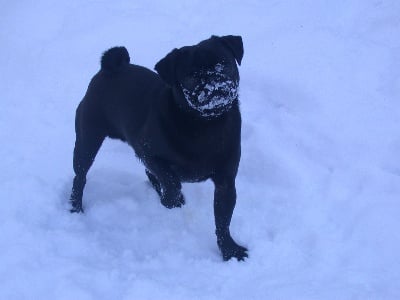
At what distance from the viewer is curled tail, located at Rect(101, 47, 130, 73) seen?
408cm

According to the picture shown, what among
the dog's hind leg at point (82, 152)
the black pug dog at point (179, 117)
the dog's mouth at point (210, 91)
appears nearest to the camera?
the dog's mouth at point (210, 91)

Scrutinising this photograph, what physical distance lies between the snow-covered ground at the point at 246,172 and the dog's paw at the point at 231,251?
0.18 feet

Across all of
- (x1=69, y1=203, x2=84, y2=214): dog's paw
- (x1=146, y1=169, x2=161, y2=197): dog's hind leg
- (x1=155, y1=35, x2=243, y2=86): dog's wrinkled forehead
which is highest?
(x1=155, y1=35, x2=243, y2=86): dog's wrinkled forehead

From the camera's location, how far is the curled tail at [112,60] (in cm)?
408

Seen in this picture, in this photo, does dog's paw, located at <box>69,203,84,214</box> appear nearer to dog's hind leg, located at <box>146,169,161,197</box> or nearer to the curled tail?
dog's hind leg, located at <box>146,169,161,197</box>

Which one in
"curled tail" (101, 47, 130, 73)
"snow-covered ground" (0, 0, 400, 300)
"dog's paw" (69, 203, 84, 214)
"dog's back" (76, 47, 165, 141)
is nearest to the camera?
"snow-covered ground" (0, 0, 400, 300)

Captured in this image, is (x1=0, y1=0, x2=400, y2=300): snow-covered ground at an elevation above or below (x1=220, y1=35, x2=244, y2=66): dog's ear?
below

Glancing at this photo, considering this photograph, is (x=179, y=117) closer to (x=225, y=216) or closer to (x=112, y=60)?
(x=225, y=216)

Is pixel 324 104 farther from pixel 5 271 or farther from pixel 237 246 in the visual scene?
pixel 5 271

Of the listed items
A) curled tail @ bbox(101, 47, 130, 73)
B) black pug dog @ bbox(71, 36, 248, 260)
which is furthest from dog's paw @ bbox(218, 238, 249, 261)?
curled tail @ bbox(101, 47, 130, 73)

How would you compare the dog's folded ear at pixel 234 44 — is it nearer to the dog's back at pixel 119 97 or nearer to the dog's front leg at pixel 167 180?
the dog's back at pixel 119 97

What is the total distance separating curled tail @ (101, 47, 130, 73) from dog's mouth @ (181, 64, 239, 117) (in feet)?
3.44

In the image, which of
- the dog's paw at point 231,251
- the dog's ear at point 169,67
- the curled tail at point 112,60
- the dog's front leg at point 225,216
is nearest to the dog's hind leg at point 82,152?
the curled tail at point 112,60

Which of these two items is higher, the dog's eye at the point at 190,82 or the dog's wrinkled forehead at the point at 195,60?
the dog's wrinkled forehead at the point at 195,60
